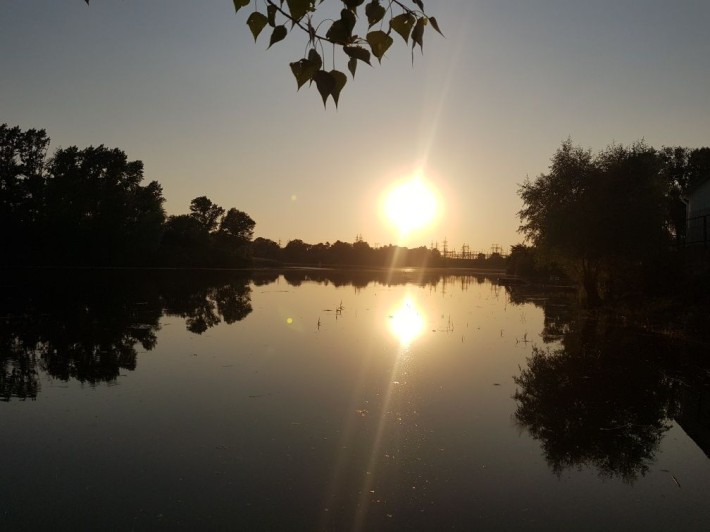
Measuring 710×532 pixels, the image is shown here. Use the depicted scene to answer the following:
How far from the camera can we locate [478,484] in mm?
7086

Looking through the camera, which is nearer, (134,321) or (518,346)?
(518,346)

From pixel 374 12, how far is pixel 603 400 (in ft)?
36.7

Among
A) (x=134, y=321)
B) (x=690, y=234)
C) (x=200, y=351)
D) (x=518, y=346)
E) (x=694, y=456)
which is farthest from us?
(x=690, y=234)

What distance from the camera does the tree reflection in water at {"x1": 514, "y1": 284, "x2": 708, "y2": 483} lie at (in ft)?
27.8

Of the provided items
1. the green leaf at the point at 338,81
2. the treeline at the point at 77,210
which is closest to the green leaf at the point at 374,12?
the green leaf at the point at 338,81

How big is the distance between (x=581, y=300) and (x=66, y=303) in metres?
32.1

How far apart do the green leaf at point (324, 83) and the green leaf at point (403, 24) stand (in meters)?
0.63

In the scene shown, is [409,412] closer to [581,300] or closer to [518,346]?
[518,346]

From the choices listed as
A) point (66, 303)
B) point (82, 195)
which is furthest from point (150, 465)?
point (82, 195)

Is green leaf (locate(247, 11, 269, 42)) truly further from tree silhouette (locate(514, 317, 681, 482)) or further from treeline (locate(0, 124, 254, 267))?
treeline (locate(0, 124, 254, 267))

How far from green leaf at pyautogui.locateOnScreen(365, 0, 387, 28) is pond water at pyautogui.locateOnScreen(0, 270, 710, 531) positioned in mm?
5191

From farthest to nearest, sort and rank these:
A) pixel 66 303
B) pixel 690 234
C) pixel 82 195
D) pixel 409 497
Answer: pixel 82 195, pixel 690 234, pixel 66 303, pixel 409 497

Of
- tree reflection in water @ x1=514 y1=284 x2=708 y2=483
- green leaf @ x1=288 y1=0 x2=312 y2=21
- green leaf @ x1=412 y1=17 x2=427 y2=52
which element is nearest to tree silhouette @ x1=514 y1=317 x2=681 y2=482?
tree reflection in water @ x1=514 y1=284 x2=708 y2=483

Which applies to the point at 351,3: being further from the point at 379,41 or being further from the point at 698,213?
the point at 698,213
